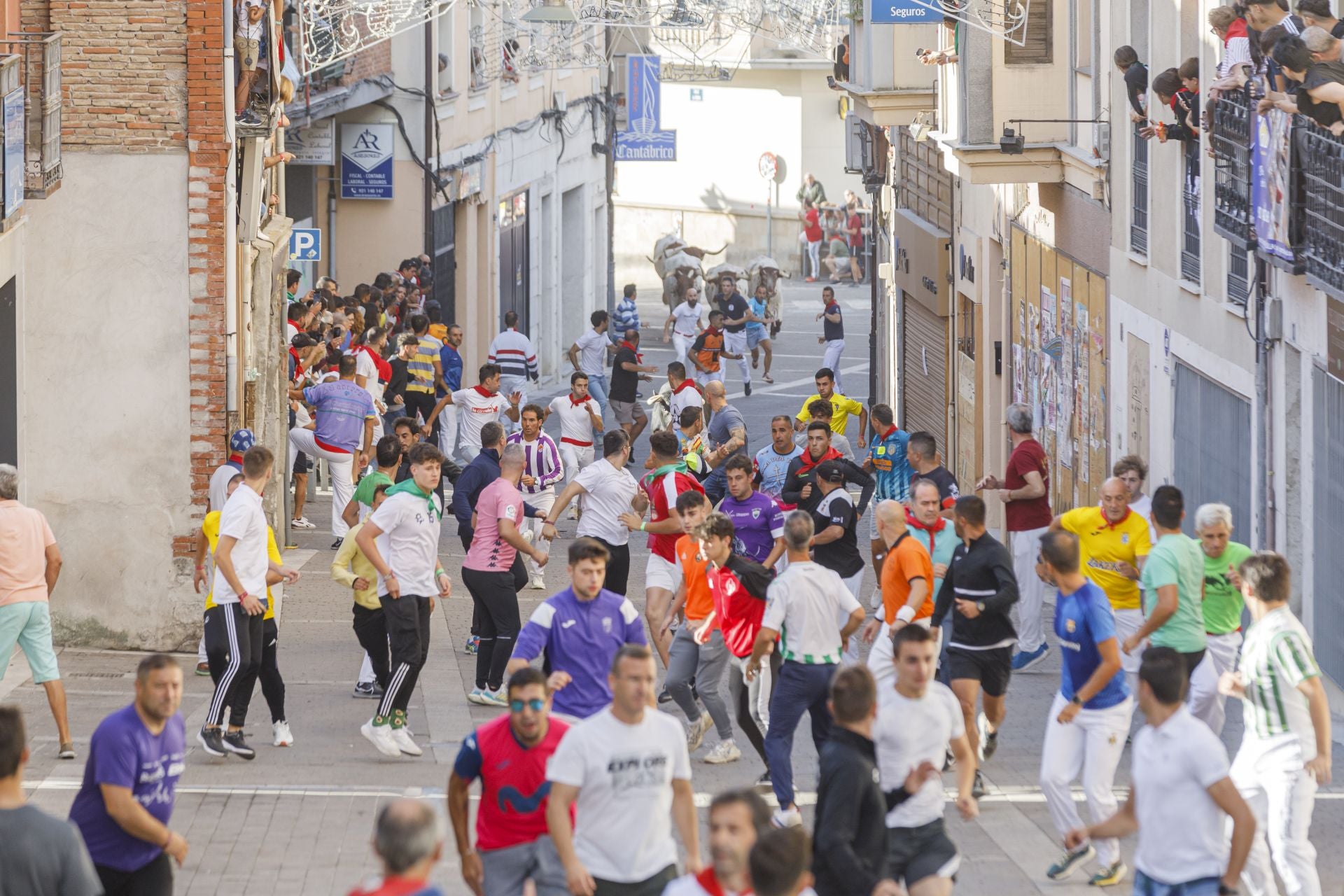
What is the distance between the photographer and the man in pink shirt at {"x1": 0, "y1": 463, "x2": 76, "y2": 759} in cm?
1123

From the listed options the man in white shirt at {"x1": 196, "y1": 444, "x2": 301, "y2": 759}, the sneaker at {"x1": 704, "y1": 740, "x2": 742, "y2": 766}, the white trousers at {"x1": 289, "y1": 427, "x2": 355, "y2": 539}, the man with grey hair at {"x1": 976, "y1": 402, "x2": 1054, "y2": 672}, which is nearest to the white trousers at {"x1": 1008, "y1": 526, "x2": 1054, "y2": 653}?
the man with grey hair at {"x1": 976, "y1": 402, "x2": 1054, "y2": 672}

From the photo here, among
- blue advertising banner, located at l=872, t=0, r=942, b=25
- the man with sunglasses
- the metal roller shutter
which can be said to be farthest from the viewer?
the metal roller shutter

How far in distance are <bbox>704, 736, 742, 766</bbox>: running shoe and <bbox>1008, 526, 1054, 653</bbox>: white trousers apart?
3436 millimetres

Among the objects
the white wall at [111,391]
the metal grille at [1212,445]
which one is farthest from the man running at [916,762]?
the white wall at [111,391]

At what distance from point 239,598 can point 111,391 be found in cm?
393

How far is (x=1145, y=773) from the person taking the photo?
23.6ft

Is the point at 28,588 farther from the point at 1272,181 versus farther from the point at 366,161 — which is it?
the point at 366,161

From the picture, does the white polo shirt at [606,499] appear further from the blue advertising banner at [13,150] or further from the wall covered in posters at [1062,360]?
the wall covered in posters at [1062,360]

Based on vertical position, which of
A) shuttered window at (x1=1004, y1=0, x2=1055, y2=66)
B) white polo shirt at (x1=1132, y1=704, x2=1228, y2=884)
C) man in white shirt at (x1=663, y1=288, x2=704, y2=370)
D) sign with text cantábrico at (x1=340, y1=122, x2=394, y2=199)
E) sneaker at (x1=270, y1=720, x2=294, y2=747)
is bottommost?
sneaker at (x1=270, y1=720, x2=294, y2=747)

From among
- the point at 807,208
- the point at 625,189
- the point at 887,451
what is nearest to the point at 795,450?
the point at 887,451

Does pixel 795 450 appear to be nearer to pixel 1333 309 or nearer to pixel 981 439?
pixel 1333 309

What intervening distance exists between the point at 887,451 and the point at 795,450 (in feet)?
2.37

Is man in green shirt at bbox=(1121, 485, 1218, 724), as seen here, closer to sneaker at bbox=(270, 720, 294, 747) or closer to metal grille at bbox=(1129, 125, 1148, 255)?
sneaker at bbox=(270, 720, 294, 747)

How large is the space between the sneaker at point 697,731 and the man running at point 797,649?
6.01ft
